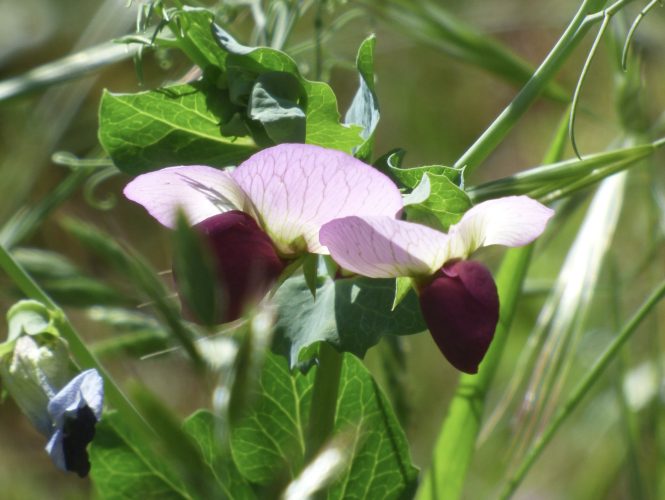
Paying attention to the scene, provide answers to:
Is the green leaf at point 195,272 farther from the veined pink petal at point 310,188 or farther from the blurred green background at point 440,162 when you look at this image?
the blurred green background at point 440,162

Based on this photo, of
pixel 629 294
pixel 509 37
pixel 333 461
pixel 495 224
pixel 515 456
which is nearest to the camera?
pixel 333 461

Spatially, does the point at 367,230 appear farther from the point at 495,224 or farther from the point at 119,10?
the point at 119,10

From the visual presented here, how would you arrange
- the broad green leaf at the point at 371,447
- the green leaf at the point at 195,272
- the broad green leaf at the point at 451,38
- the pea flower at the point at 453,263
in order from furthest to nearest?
the broad green leaf at the point at 451,38 < the broad green leaf at the point at 371,447 < the pea flower at the point at 453,263 < the green leaf at the point at 195,272

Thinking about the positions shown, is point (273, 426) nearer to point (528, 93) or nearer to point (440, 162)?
point (528, 93)

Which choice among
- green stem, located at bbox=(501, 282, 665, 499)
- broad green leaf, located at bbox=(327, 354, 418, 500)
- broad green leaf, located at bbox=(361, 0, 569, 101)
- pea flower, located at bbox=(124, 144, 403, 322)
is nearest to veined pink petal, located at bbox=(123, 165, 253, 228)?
pea flower, located at bbox=(124, 144, 403, 322)

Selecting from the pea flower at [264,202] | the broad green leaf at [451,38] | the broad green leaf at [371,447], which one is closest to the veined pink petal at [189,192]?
the pea flower at [264,202]

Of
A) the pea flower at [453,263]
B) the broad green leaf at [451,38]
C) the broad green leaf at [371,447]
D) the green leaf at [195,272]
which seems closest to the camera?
the green leaf at [195,272]

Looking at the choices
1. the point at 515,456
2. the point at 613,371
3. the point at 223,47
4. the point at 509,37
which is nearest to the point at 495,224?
the point at 223,47
